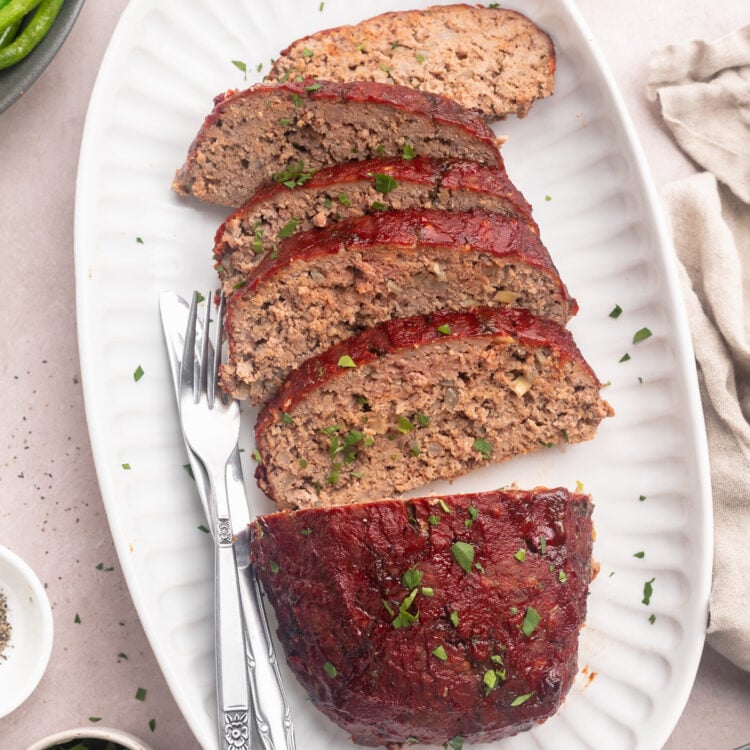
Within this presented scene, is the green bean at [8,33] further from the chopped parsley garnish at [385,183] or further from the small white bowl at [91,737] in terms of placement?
the small white bowl at [91,737]

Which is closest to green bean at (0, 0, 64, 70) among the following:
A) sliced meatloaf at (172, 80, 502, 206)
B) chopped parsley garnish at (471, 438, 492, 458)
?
sliced meatloaf at (172, 80, 502, 206)

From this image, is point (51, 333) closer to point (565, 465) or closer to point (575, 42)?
point (565, 465)

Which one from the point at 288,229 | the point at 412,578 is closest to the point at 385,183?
the point at 288,229

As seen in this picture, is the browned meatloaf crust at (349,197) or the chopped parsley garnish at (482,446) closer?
the browned meatloaf crust at (349,197)

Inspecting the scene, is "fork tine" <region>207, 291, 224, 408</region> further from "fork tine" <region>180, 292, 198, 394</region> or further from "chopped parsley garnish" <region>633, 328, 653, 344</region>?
"chopped parsley garnish" <region>633, 328, 653, 344</region>

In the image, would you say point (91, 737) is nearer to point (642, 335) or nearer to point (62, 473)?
point (62, 473)

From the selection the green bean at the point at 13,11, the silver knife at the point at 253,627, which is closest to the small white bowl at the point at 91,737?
the silver knife at the point at 253,627
